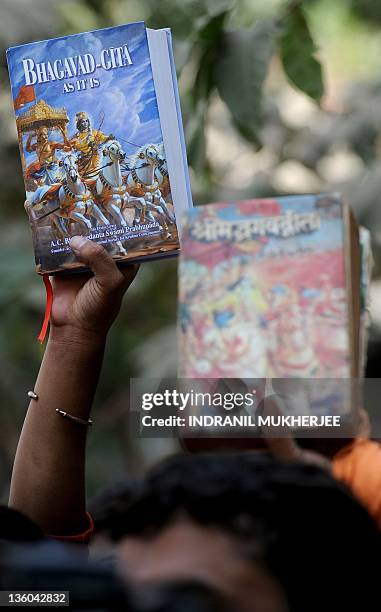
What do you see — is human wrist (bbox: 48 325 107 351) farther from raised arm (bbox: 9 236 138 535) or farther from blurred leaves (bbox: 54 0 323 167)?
blurred leaves (bbox: 54 0 323 167)

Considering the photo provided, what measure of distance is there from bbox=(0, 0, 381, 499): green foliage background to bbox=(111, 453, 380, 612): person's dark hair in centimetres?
151

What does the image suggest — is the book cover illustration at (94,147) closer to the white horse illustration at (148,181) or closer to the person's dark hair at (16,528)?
the white horse illustration at (148,181)

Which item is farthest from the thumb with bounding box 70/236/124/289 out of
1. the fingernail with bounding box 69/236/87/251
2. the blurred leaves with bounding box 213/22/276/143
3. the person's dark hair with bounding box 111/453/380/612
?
the blurred leaves with bounding box 213/22/276/143

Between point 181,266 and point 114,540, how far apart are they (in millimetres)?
464

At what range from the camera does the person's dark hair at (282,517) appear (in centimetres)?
130

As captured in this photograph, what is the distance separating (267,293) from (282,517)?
16.9 inches

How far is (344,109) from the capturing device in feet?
19.4

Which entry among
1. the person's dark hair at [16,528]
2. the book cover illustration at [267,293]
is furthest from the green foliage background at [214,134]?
the person's dark hair at [16,528]

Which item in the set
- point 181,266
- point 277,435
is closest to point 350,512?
point 277,435

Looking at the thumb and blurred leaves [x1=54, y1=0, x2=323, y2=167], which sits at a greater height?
blurred leaves [x1=54, y1=0, x2=323, y2=167]

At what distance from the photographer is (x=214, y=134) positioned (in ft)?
25.2

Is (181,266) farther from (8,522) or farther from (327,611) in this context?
(327,611)

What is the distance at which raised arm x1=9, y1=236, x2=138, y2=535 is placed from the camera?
2025 millimetres

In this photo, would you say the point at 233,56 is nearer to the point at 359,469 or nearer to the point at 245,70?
the point at 245,70
